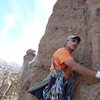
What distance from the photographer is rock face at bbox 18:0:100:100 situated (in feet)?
14.6

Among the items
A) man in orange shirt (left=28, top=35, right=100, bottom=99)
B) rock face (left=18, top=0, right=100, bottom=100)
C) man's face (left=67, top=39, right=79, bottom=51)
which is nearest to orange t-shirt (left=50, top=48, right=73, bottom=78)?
man in orange shirt (left=28, top=35, right=100, bottom=99)

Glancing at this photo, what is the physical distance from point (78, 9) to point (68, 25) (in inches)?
31.2

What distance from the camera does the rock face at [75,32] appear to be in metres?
4.44

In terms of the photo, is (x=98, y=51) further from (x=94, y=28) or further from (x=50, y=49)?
(x=50, y=49)

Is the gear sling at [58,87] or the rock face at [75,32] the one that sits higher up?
the rock face at [75,32]

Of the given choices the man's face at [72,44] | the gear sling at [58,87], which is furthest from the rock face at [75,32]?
the man's face at [72,44]

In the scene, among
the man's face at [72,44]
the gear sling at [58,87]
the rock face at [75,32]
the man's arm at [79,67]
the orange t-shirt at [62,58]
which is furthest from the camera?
the rock face at [75,32]

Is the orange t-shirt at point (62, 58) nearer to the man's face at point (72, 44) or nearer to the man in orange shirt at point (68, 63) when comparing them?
the man in orange shirt at point (68, 63)

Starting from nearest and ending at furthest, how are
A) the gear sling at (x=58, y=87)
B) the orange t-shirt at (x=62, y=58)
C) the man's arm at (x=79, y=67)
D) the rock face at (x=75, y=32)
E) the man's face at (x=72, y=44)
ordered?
1. the man's arm at (x=79, y=67)
2. the orange t-shirt at (x=62, y=58)
3. the gear sling at (x=58, y=87)
4. the man's face at (x=72, y=44)
5. the rock face at (x=75, y=32)

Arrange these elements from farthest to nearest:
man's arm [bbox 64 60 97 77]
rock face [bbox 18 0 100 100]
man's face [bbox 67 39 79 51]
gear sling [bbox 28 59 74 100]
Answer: rock face [bbox 18 0 100 100] → man's face [bbox 67 39 79 51] → gear sling [bbox 28 59 74 100] → man's arm [bbox 64 60 97 77]

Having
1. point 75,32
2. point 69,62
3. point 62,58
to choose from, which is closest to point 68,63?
point 69,62

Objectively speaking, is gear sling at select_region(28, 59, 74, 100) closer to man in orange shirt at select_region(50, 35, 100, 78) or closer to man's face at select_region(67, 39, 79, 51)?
man in orange shirt at select_region(50, 35, 100, 78)

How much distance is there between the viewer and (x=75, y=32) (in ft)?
19.5

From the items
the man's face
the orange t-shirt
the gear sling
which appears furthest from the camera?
Result: the man's face
